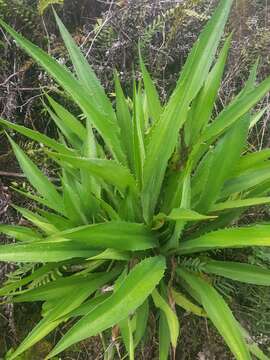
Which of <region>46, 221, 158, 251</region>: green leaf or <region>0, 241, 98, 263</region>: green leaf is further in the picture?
<region>0, 241, 98, 263</region>: green leaf

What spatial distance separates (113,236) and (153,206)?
8.2 inches

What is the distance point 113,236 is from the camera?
4.30ft

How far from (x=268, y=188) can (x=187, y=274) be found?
0.38m

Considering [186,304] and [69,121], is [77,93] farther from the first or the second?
[186,304]

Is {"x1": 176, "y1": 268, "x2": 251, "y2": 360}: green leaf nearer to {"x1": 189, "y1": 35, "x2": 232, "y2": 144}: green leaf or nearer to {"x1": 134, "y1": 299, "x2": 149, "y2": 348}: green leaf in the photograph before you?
Result: {"x1": 134, "y1": 299, "x2": 149, "y2": 348}: green leaf

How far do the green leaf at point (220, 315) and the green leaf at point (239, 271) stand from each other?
6cm

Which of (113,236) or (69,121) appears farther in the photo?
(69,121)

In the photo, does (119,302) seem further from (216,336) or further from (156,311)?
(216,336)

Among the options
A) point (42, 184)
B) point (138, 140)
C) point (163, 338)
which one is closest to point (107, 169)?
point (138, 140)

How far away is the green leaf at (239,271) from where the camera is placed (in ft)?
4.59

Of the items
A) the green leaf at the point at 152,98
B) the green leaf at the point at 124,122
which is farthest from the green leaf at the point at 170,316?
the green leaf at the point at 152,98

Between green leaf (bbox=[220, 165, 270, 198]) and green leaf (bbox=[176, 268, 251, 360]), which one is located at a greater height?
green leaf (bbox=[220, 165, 270, 198])

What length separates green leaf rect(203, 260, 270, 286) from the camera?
1.40 metres

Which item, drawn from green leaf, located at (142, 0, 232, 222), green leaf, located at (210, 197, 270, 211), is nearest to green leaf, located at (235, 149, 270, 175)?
green leaf, located at (210, 197, 270, 211)
